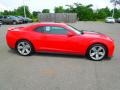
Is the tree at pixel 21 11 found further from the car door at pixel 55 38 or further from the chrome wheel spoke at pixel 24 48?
the car door at pixel 55 38

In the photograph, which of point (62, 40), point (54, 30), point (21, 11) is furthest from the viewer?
point (21, 11)

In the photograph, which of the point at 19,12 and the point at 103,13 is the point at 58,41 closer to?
the point at 103,13

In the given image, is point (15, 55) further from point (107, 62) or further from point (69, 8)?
point (69, 8)

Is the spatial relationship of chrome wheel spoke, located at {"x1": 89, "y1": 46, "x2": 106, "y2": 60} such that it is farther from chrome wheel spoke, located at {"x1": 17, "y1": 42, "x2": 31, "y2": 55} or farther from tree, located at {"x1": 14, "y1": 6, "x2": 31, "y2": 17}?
tree, located at {"x1": 14, "y1": 6, "x2": 31, "y2": 17}

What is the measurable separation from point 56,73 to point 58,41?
2303 mm

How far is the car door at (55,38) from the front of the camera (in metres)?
8.88

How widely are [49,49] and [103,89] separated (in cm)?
386

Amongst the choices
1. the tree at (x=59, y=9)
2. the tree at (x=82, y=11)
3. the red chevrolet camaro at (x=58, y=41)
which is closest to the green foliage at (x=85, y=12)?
the tree at (x=82, y=11)

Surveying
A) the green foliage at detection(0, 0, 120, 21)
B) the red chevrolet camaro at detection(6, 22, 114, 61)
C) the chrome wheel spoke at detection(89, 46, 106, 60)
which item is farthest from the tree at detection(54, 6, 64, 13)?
the chrome wheel spoke at detection(89, 46, 106, 60)

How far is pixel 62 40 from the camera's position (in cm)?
885

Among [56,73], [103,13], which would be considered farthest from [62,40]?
[103,13]

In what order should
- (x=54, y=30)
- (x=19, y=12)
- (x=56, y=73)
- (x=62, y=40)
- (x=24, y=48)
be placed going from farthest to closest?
(x=19, y=12), (x=24, y=48), (x=54, y=30), (x=62, y=40), (x=56, y=73)

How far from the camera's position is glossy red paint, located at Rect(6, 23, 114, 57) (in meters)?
8.75

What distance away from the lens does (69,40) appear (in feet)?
28.9
